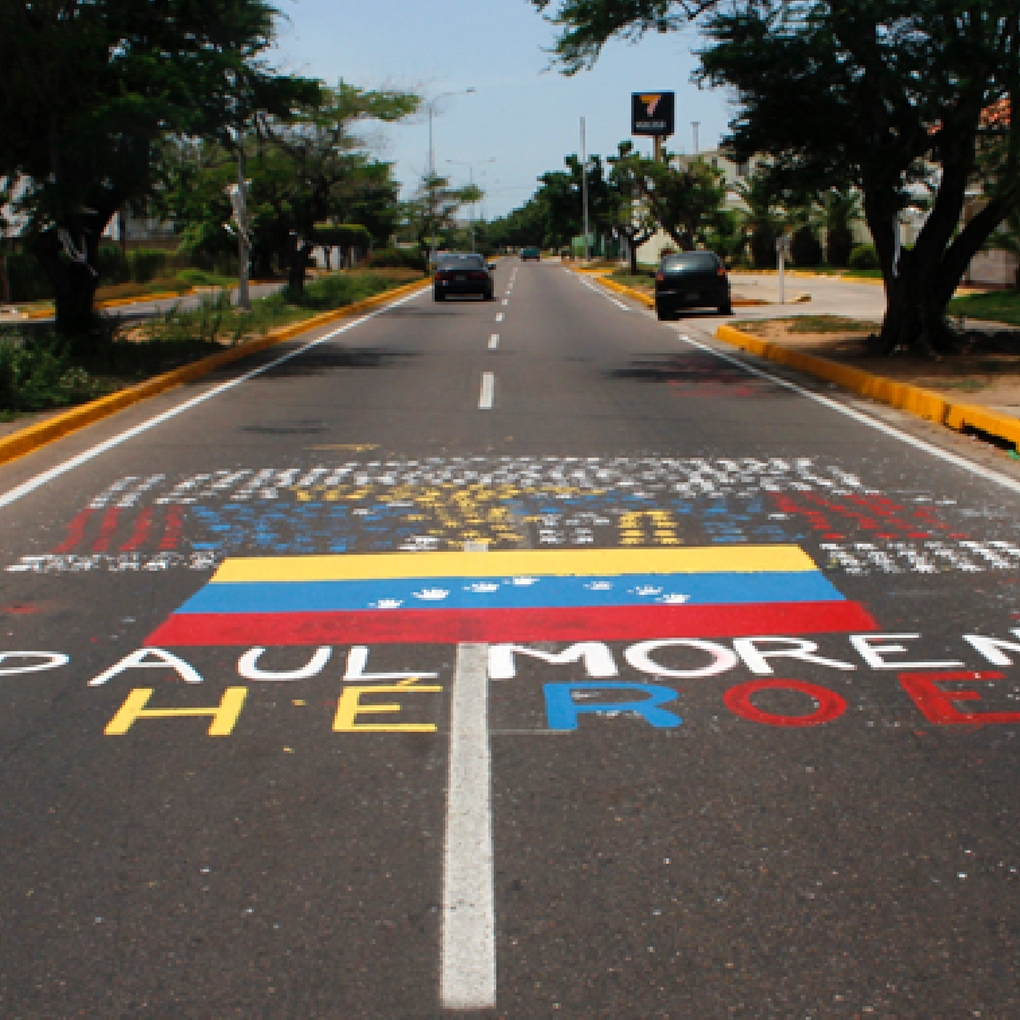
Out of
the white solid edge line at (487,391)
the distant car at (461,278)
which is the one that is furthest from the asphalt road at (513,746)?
the distant car at (461,278)

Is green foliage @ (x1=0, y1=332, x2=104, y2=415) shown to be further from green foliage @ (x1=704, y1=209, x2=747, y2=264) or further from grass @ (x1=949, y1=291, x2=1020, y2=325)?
green foliage @ (x1=704, y1=209, x2=747, y2=264)

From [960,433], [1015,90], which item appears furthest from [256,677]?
[1015,90]

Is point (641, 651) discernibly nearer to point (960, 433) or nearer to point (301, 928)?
point (301, 928)

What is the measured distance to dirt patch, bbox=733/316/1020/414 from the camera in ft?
44.0

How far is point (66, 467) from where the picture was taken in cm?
1036

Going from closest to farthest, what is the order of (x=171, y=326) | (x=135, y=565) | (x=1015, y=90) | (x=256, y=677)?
(x=256, y=677), (x=135, y=565), (x=1015, y=90), (x=171, y=326)

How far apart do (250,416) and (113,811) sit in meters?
9.81

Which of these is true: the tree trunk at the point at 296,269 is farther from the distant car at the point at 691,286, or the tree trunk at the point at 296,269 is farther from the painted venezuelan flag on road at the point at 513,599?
the painted venezuelan flag on road at the point at 513,599

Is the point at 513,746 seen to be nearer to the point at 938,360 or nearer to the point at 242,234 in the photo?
the point at 938,360

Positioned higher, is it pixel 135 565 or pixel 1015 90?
pixel 1015 90

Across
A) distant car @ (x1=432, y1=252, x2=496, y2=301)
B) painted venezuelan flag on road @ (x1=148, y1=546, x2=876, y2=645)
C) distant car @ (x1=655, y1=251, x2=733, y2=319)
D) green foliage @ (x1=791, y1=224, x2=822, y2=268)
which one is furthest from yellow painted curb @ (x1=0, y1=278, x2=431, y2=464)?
green foliage @ (x1=791, y1=224, x2=822, y2=268)

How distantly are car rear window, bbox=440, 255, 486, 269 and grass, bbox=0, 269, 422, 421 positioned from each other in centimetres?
941

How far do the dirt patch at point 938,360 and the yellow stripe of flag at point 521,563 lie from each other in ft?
19.6

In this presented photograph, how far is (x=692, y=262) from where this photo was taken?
30547 millimetres
